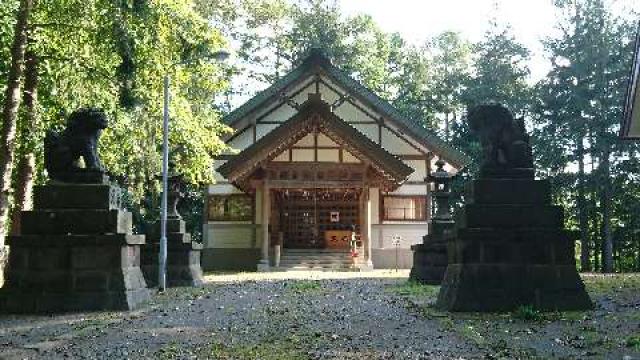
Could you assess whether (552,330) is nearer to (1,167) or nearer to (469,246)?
(469,246)

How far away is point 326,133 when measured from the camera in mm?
24781

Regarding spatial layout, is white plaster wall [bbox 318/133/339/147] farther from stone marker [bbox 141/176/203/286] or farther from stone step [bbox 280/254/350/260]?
stone marker [bbox 141/176/203/286]

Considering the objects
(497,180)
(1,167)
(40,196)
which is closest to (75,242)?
(40,196)

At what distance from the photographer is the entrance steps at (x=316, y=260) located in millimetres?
25891

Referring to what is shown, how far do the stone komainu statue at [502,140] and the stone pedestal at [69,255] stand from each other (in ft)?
19.2

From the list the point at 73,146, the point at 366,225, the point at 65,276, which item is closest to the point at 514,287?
the point at 65,276

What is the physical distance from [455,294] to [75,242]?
19.2 feet

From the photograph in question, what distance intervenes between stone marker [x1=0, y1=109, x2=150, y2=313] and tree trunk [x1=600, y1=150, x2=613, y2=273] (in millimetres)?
25670

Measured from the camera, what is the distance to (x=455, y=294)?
30.9ft

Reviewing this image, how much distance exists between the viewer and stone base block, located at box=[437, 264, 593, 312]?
926 cm

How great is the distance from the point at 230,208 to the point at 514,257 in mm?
20153

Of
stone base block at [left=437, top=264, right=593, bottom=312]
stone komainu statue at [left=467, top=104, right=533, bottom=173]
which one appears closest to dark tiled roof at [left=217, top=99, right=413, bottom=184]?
stone komainu statue at [left=467, top=104, right=533, bottom=173]

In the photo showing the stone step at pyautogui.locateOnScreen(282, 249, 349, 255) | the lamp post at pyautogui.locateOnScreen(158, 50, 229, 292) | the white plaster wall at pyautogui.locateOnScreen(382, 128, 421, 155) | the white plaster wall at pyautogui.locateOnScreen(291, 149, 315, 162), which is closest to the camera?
the lamp post at pyautogui.locateOnScreen(158, 50, 229, 292)

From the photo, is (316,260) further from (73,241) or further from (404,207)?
(73,241)
